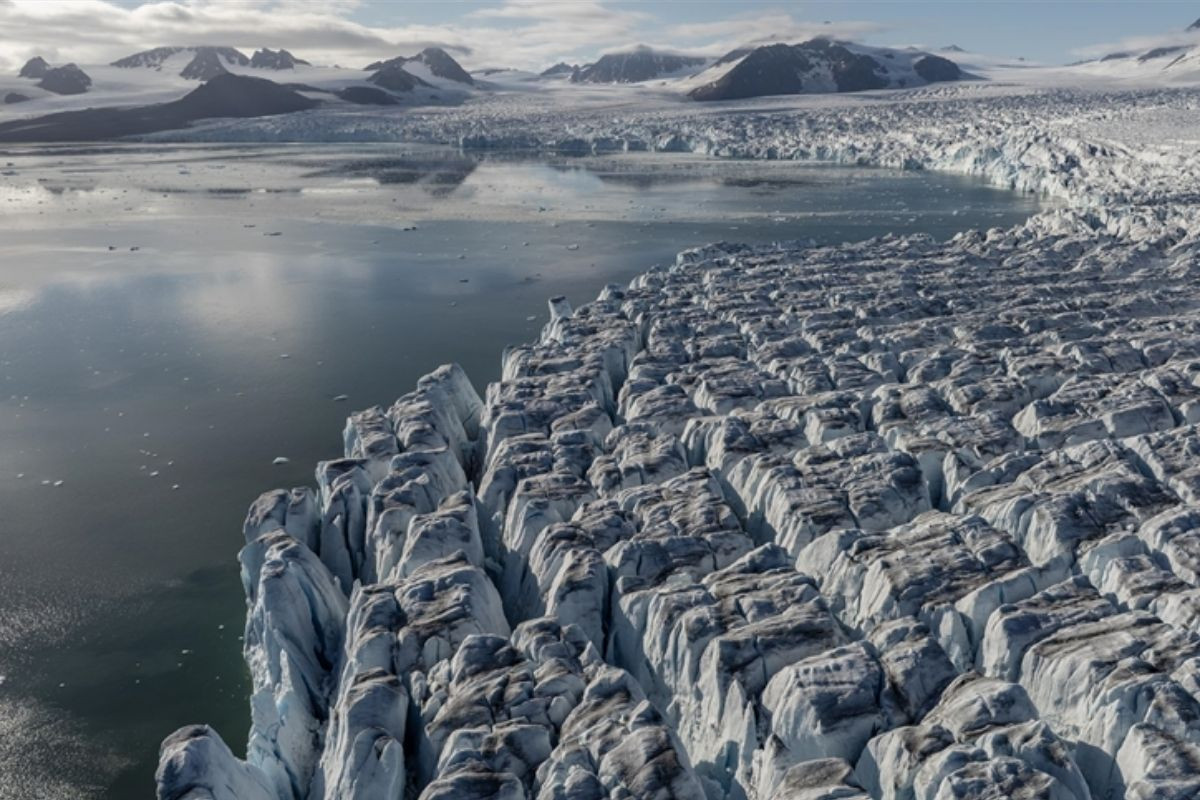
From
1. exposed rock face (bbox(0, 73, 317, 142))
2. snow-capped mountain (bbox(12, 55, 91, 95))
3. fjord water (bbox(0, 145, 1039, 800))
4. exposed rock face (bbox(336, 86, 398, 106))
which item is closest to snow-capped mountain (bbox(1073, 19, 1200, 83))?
fjord water (bbox(0, 145, 1039, 800))

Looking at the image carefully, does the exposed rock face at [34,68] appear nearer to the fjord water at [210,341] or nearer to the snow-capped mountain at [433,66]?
the snow-capped mountain at [433,66]

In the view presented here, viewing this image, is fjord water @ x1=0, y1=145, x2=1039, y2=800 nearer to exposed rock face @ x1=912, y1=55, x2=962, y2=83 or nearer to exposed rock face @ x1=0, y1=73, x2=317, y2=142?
exposed rock face @ x1=0, y1=73, x2=317, y2=142

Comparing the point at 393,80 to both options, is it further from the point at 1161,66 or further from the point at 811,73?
the point at 1161,66

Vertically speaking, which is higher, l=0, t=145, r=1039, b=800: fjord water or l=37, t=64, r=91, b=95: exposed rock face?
l=37, t=64, r=91, b=95: exposed rock face

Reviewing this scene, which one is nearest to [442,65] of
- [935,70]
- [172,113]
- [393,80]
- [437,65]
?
[437,65]

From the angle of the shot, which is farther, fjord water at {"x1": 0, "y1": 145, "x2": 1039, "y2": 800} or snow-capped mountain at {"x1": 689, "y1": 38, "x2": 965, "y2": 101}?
snow-capped mountain at {"x1": 689, "y1": 38, "x2": 965, "y2": 101}

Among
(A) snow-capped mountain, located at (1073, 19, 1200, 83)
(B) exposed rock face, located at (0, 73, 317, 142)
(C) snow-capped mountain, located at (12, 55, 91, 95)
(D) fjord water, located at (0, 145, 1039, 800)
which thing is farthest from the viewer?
(C) snow-capped mountain, located at (12, 55, 91, 95)

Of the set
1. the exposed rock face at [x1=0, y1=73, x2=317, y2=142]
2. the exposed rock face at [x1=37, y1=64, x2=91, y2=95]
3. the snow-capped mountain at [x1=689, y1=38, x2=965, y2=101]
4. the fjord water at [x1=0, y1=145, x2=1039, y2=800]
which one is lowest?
the fjord water at [x1=0, y1=145, x2=1039, y2=800]

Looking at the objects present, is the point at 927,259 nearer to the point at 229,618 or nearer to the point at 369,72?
Result: the point at 229,618

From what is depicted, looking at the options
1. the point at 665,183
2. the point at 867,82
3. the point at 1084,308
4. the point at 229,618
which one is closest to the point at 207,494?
the point at 229,618
